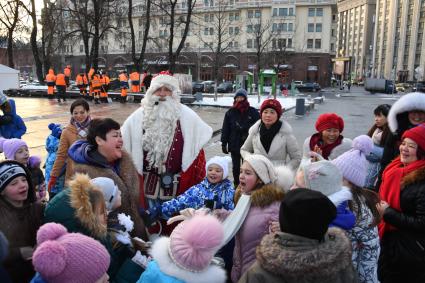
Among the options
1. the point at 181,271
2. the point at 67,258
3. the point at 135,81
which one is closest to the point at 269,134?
the point at 181,271

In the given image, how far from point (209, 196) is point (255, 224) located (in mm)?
869

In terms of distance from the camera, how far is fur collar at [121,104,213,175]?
369 cm

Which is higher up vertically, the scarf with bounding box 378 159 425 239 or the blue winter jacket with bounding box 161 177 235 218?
the scarf with bounding box 378 159 425 239

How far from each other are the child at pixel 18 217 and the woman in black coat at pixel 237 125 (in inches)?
158

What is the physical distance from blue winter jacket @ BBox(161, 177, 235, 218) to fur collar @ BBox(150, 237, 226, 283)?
127 centimetres

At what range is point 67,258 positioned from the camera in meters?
1.71

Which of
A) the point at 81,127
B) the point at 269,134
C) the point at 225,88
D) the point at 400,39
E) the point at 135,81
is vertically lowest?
the point at 225,88

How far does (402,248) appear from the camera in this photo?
8.84 feet

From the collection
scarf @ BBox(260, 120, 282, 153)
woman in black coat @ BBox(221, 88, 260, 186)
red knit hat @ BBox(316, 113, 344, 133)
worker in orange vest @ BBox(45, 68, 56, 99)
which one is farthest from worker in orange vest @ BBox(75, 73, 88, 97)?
red knit hat @ BBox(316, 113, 344, 133)

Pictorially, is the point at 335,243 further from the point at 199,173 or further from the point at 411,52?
the point at 411,52

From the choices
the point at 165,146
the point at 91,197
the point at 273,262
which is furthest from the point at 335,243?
the point at 165,146

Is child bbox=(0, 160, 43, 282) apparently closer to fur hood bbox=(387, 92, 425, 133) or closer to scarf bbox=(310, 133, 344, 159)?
scarf bbox=(310, 133, 344, 159)

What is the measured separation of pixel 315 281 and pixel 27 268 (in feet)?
5.68

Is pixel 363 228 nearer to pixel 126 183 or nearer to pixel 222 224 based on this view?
pixel 222 224
